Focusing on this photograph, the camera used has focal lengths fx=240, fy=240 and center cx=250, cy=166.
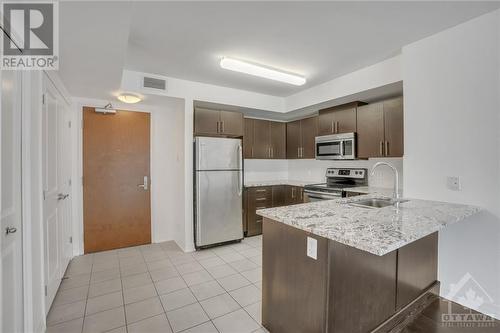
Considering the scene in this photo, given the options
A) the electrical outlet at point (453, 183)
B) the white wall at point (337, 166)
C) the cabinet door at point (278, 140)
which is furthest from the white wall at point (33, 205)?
the white wall at point (337, 166)

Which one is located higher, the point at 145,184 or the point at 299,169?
the point at 299,169

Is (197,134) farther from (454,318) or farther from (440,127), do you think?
(454,318)

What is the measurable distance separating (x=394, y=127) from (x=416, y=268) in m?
1.82

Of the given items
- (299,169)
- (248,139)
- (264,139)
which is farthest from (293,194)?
(248,139)

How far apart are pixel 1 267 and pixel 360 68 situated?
11.9 feet

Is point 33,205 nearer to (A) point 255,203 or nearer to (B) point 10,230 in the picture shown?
(B) point 10,230

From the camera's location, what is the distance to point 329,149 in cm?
378

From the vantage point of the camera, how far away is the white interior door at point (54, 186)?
207 cm

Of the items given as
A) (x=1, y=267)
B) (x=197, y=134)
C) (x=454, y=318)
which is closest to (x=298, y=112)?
(x=197, y=134)

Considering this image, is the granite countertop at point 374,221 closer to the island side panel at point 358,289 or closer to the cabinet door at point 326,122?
the island side panel at point 358,289

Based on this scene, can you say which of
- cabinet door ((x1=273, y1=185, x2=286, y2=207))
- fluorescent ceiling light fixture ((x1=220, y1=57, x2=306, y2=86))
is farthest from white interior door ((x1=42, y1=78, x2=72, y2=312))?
cabinet door ((x1=273, y1=185, x2=286, y2=207))

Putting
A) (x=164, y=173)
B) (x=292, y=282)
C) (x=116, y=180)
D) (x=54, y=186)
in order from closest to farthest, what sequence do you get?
(x=292, y=282), (x=54, y=186), (x=116, y=180), (x=164, y=173)

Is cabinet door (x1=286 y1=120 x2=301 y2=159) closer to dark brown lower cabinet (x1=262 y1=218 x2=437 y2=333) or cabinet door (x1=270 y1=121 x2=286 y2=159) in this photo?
cabinet door (x1=270 y1=121 x2=286 y2=159)

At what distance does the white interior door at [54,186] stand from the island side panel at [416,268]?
2799 mm
